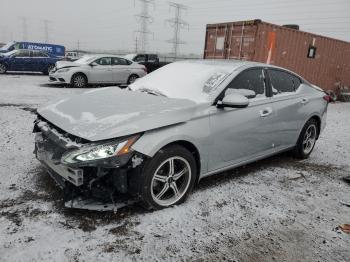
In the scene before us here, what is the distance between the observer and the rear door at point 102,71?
43.0 feet

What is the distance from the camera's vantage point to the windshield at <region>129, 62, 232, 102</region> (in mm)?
3779

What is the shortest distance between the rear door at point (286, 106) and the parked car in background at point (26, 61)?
15.6 meters

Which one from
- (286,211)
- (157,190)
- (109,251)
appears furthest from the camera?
(286,211)

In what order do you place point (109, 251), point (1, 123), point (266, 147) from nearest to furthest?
point (109, 251) → point (266, 147) → point (1, 123)

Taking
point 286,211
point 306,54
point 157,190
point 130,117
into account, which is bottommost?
point 286,211

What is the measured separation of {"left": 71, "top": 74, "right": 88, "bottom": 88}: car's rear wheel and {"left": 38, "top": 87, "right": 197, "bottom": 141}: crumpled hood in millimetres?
9343

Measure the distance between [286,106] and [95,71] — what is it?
9952mm

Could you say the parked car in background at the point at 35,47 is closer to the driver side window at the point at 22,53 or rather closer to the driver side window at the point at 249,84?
the driver side window at the point at 22,53

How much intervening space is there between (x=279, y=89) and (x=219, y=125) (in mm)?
1520

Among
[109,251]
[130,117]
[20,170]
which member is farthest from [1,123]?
[109,251]

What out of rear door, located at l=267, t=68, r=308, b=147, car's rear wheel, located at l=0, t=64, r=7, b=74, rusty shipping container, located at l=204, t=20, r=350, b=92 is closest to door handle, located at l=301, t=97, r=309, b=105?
rear door, located at l=267, t=68, r=308, b=147

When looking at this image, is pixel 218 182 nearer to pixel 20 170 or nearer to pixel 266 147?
pixel 266 147

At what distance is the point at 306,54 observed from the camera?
512 inches

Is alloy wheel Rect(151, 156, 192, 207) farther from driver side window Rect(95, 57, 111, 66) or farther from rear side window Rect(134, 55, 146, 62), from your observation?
rear side window Rect(134, 55, 146, 62)
